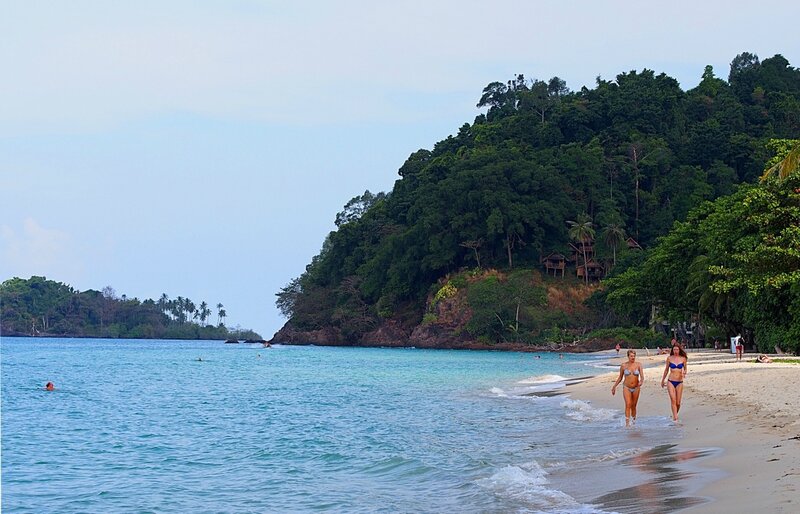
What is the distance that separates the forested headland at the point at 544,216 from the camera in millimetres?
96375

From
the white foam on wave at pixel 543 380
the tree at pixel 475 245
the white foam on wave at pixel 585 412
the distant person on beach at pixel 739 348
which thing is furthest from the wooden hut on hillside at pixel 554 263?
the white foam on wave at pixel 585 412

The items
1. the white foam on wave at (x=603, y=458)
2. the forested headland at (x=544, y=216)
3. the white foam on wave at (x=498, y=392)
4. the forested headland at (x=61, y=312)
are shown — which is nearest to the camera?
the white foam on wave at (x=603, y=458)

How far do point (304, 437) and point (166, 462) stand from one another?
14.9 feet

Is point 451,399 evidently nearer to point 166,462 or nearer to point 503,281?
point 166,462

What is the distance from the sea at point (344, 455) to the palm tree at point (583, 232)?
218 ft

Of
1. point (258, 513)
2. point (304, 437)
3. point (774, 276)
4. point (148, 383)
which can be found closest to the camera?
point (258, 513)

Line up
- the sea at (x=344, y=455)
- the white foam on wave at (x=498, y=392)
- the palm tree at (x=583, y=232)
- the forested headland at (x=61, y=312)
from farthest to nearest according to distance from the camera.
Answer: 1. the forested headland at (x=61, y=312)
2. the palm tree at (x=583, y=232)
3. the white foam on wave at (x=498, y=392)
4. the sea at (x=344, y=455)

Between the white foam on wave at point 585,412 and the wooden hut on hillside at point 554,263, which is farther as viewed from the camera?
the wooden hut on hillside at point 554,263

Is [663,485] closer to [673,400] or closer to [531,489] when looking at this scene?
[531,489]

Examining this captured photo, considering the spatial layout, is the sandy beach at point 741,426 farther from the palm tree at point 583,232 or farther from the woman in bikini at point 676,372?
the palm tree at point 583,232

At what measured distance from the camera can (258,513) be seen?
12.4 metres

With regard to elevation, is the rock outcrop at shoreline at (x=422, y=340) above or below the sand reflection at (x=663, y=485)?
above

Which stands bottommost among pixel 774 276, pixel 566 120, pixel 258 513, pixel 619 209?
pixel 258 513

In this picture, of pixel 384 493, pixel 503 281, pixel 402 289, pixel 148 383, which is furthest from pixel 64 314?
pixel 384 493
